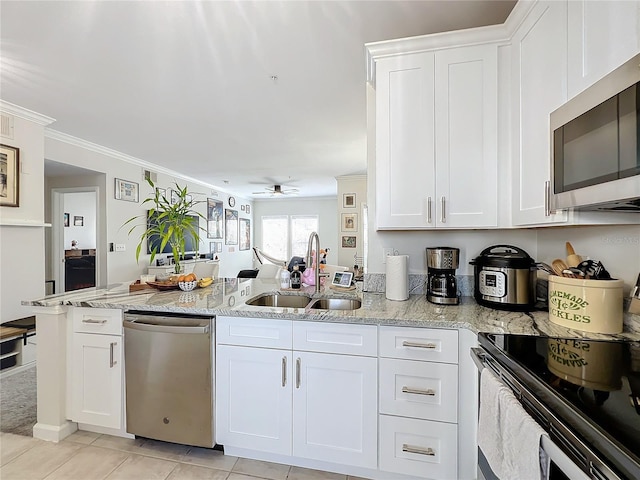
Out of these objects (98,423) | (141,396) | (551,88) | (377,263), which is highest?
(551,88)

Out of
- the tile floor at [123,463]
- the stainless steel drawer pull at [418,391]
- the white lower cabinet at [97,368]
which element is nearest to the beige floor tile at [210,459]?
the tile floor at [123,463]

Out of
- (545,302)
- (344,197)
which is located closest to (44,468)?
(545,302)

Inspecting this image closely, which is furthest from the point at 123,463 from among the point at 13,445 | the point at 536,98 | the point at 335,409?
the point at 536,98

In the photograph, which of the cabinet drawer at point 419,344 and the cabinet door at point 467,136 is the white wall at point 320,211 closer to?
the cabinet door at point 467,136

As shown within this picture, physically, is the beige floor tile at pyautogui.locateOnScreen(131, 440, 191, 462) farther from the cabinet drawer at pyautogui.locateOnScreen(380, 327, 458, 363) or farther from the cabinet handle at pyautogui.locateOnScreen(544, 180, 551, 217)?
the cabinet handle at pyautogui.locateOnScreen(544, 180, 551, 217)

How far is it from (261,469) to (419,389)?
996 millimetres

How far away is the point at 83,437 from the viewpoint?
6.40 feet

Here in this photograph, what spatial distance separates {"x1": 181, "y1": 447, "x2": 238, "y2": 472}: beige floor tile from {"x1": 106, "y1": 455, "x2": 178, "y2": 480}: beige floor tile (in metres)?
0.09

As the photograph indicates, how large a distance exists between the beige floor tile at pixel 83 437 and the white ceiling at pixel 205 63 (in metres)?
2.53

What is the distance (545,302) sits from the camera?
1719 millimetres

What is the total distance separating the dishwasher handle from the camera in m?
1.68

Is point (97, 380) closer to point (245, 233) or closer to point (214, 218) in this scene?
point (214, 218)

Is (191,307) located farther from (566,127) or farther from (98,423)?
(566,127)

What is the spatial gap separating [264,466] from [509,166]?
2128 millimetres
